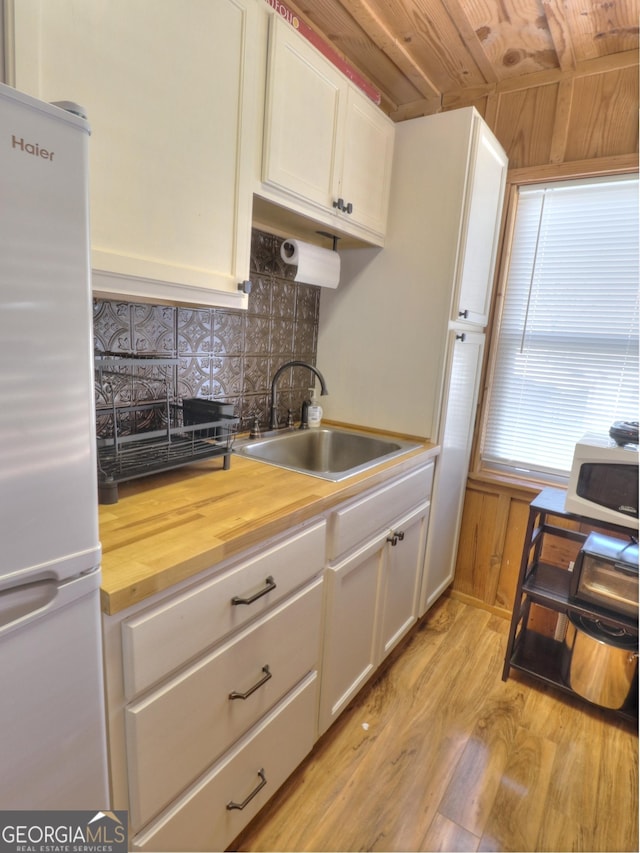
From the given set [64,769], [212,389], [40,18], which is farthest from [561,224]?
[64,769]

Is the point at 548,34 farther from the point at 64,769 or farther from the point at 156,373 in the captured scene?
the point at 64,769

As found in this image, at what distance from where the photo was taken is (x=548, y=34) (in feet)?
5.57

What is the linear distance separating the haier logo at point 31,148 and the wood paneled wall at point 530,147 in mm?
Result: 2056

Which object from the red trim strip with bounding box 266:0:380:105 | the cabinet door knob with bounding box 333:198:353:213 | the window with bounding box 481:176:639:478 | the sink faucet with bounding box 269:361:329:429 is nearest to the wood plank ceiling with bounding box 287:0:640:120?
the red trim strip with bounding box 266:0:380:105

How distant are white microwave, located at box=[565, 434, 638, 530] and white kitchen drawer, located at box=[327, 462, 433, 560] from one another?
551 mm

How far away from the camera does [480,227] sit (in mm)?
1891

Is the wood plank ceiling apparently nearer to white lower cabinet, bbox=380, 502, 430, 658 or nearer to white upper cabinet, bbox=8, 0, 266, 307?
white upper cabinet, bbox=8, 0, 266, 307

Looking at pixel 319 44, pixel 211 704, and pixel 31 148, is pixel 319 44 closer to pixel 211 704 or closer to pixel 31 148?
pixel 31 148

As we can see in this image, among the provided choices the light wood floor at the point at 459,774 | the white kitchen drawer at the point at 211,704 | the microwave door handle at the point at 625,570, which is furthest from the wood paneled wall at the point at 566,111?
the light wood floor at the point at 459,774

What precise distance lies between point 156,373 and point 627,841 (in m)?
1.97

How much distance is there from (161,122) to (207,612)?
3.54 feet

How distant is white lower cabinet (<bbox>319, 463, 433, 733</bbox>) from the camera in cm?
135

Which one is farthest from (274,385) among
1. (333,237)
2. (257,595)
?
(257,595)

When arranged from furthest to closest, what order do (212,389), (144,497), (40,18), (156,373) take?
(212,389) < (156,373) < (144,497) < (40,18)
